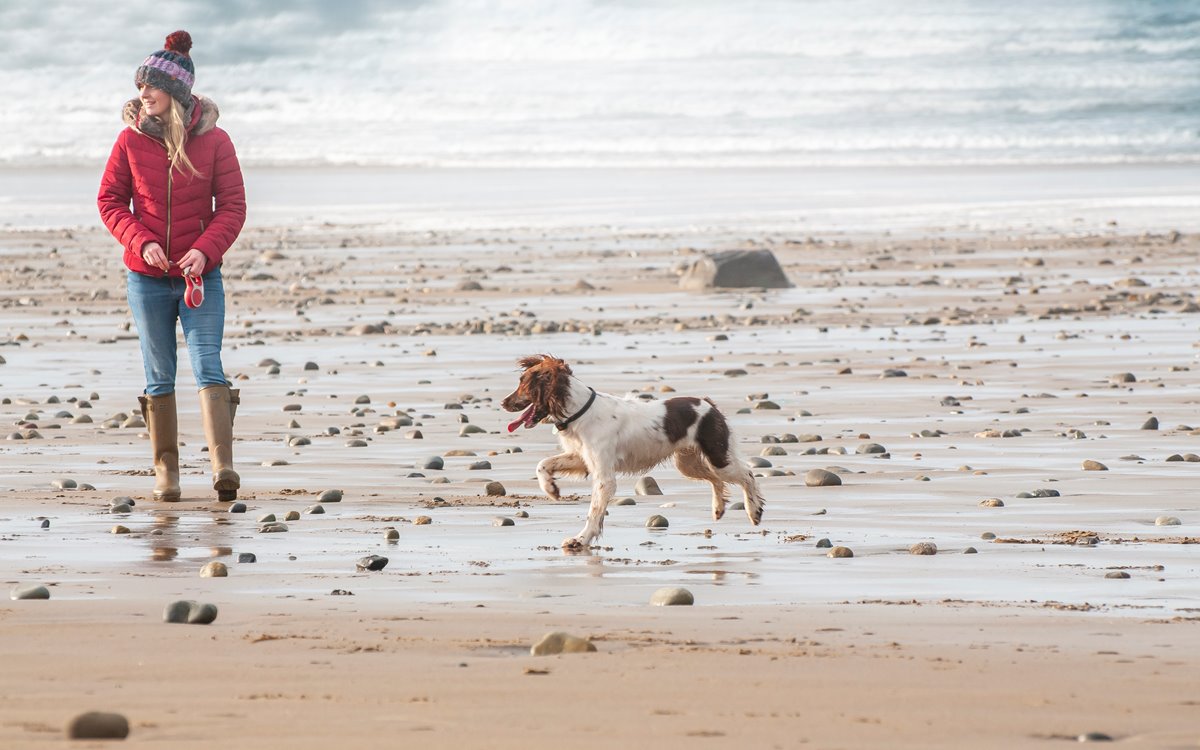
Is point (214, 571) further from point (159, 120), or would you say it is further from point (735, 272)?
point (735, 272)

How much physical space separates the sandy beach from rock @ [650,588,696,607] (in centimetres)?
13

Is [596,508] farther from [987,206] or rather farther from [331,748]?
[987,206]

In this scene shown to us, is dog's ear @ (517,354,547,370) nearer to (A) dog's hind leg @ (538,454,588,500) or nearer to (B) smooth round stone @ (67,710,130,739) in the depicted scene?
(A) dog's hind leg @ (538,454,588,500)

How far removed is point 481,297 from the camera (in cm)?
2022

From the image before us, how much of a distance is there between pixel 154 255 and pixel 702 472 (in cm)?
256

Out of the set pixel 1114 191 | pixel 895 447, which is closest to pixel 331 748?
pixel 895 447

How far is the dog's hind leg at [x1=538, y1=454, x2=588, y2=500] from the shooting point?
26.1ft

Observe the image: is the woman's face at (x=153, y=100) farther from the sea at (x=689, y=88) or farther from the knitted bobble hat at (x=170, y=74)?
the sea at (x=689, y=88)

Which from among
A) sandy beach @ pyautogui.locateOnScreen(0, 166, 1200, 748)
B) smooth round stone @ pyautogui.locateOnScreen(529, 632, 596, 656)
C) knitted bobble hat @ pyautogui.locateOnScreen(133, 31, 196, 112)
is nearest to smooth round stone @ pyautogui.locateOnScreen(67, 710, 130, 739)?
sandy beach @ pyautogui.locateOnScreen(0, 166, 1200, 748)

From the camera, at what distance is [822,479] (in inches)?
341

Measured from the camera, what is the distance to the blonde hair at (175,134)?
8.19 m

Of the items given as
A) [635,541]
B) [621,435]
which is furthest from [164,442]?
[635,541]

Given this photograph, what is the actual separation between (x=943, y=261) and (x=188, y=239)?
1696 cm

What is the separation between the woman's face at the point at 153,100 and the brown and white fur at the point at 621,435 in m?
1.96
